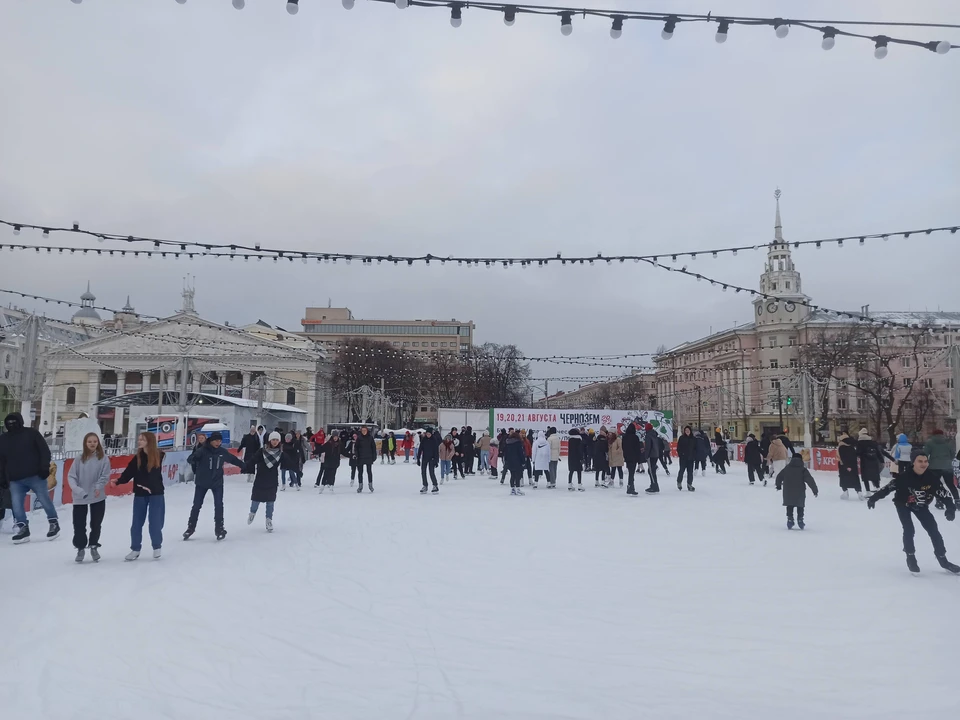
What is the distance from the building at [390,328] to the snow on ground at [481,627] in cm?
10795

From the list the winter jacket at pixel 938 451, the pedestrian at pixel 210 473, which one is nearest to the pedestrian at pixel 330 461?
the pedestrian at pixel 210 473

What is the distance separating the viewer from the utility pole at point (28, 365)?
50.7 ft

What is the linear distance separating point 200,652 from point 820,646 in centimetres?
462

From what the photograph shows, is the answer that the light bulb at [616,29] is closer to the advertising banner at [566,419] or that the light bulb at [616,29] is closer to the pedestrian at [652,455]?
the pedestrian at [652,455]

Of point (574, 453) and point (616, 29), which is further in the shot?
point (574, 453)

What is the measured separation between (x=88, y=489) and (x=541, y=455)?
12.7 m

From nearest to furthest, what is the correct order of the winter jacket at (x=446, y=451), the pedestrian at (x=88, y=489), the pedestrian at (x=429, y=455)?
1. the pedestrian at (x=88, y=489)
2. the pedestrian at (x=429, y=455)
3. the winter jacket at (x=446, y=451)

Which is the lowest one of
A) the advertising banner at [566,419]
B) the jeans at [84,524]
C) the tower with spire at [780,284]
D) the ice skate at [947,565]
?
the ice skate at [947,565]

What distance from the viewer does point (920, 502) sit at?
8062 mm

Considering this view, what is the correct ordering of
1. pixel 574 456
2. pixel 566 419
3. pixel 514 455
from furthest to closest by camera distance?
pixel 566 419, pixel 574 456, pixel 514 455

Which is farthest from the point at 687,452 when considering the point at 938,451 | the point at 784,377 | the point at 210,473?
the point at 784,377

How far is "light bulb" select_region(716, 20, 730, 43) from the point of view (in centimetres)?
596

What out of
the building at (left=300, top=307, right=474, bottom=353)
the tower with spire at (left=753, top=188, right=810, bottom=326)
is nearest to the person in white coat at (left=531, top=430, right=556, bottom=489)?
the tower with spire at (left=753, top=188, right=810, bottom=326)

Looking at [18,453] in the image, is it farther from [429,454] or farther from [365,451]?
[429,454]
